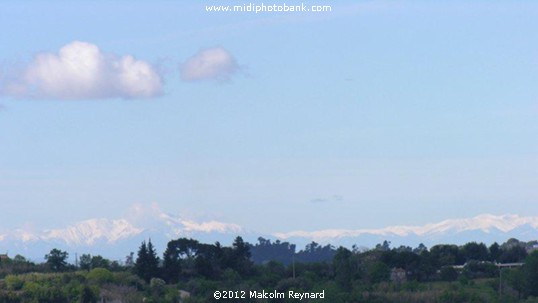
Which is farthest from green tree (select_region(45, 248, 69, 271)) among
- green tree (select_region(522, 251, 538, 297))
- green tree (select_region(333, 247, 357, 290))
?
green tree (select_region(522, 251, 538, 297))

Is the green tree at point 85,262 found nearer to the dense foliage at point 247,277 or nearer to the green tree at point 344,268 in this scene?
the dense foliage at point 247,277

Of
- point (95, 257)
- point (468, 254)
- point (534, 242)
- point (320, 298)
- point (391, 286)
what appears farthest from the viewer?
point (534, 242)

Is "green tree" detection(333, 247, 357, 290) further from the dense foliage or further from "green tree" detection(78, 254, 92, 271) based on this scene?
"green tree" detection(78, 254, 92, 271)

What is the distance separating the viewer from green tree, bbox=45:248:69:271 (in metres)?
83.6

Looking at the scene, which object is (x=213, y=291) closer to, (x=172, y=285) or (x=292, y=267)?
(x=172, y=285)

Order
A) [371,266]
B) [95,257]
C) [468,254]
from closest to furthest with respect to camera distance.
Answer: [371,266] → [95,257] → [468,254]

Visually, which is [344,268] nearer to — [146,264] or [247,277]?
[247,277]

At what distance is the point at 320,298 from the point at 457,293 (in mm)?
8072

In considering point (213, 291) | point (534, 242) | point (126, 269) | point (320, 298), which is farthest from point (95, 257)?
point (534, 242)

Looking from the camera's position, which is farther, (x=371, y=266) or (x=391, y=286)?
(x=371, y=266)

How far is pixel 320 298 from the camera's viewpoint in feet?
226

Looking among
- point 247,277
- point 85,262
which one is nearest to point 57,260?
point 85,262

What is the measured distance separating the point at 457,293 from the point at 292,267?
1697cm

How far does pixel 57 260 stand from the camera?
84125 mm
